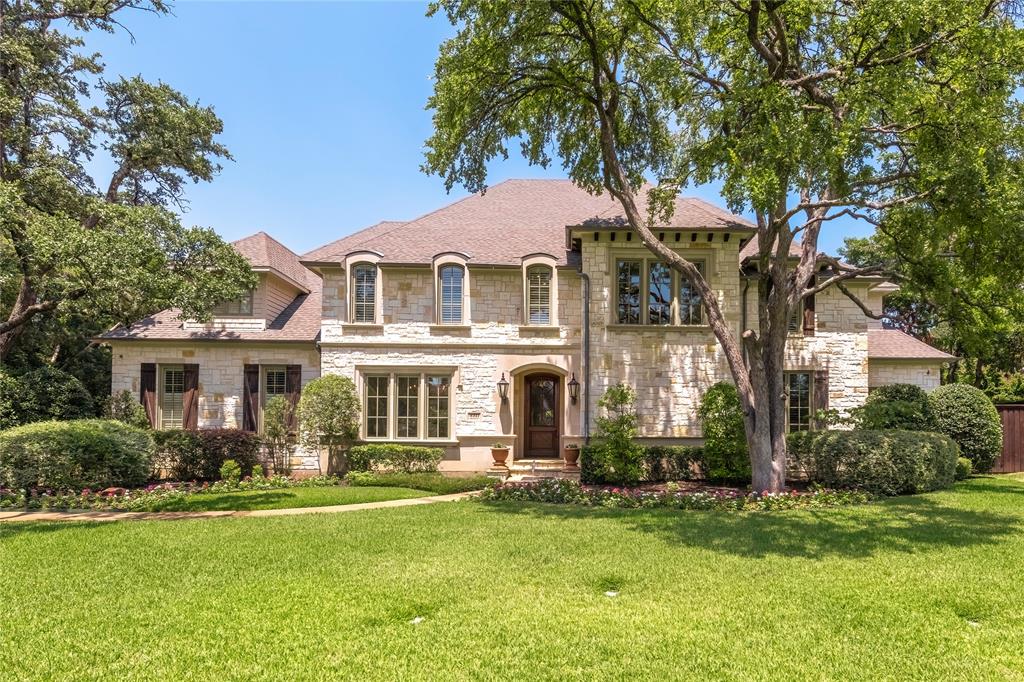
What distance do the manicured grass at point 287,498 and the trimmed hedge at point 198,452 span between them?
2.43 metres

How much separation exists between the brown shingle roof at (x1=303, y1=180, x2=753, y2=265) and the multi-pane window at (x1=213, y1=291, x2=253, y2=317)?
2416 millimetres

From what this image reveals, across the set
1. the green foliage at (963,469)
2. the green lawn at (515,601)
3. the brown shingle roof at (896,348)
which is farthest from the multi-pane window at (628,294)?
the green foliage at (963,469)

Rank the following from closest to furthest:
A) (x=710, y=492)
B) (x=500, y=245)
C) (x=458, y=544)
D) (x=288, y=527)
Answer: (x=458, y=544), (x=288, y=527), (x=710, y=492), (x=500, y=245)

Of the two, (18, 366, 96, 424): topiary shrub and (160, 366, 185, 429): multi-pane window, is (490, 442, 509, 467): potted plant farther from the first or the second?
(18, 366, 96, 424): topiary shrub

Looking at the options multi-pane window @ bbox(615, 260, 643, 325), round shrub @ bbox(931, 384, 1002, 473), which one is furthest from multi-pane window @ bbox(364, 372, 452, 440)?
round shrub @ bbox(931, 384, 1002, 473)

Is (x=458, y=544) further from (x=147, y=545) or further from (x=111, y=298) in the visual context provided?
(x=111, y=298)

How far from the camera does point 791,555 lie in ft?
22.4

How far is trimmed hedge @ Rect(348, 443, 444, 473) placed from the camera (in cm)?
1459

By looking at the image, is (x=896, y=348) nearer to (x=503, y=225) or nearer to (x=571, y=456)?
(x=571, y=456)

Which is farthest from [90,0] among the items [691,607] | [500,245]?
[691,607]

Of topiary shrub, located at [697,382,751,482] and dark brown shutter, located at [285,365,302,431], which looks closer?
topiary shrub, located at [697,382,751,482]

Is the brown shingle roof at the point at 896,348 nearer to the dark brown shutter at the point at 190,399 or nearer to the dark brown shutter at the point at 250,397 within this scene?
the dark brown shutter at the point at 250,397

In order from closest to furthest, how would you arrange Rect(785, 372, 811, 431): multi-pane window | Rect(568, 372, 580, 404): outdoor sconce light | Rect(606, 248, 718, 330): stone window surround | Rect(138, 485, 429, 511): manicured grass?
Rect(138, 485, 429, 511): manicured grass, Rect(606, 248, 718, 330): stone window surround, Rect(568, 372, 580, 404): outdoor sconce light, Rect(785, 372, 811, 431): multi-pane window

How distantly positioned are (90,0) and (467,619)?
714 inches
